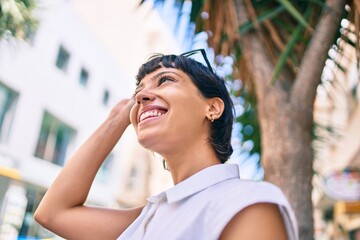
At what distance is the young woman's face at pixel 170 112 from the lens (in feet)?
3.03

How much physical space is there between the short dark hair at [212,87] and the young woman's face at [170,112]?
0.07ft

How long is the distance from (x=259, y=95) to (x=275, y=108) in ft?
0.59

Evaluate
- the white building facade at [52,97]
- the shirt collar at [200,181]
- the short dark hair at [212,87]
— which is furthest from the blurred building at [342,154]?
the white building facade at [52,97]

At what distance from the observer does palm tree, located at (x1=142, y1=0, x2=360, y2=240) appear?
2055mm

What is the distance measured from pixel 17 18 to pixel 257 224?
2.05m

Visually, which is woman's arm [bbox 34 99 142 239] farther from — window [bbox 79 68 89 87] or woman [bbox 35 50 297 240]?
window [bbox 79 68 89 87]

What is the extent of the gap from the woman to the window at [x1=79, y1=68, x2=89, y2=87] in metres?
11.2

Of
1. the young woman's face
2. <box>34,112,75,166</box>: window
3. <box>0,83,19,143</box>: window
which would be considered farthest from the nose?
<box>34,112,75,166</box>: window

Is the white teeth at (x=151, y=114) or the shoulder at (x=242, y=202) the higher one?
the white teeth at (x=151, y=114)

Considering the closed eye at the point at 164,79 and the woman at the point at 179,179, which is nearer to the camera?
the woman at the point at 179,179

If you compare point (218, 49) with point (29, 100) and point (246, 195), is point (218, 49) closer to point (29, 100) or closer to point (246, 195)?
point (246, 195)

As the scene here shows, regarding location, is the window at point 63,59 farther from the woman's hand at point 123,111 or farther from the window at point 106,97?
the woman's hand at point 123,111

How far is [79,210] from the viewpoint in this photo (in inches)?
41.3

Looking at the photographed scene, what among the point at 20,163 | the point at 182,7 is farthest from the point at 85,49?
the point at 182,7
